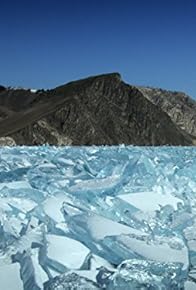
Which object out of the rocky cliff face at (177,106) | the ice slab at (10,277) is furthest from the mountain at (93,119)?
the ice slab at (10,277)

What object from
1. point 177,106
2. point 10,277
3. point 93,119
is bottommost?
point 177,106

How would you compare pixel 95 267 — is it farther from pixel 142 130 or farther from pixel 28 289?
pixel 142 130

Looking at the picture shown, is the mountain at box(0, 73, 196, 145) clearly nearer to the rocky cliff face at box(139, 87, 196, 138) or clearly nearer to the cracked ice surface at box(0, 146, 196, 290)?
the rocky cliff face at box(139, 87, 196, 138)

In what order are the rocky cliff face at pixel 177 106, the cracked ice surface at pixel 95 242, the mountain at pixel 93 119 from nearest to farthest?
the cracked ice surface at pixel 95 242
the mountain at pixel 93 119
the rocky cliff face at pixel 177 106

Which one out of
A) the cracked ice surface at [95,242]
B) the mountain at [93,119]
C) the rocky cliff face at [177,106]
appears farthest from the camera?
the rocky cliff face at [177,106]

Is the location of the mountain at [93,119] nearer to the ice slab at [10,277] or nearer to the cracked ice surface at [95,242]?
the cracked ice surface at [95,242]

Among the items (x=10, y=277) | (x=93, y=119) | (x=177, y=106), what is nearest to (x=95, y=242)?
(x=10, y=277)

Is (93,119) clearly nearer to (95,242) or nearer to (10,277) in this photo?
(95,242)

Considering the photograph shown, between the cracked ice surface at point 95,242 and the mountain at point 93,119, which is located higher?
the cracked ice surface at point 95,242

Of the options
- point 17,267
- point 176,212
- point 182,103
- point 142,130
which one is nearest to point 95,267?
point 17,267
